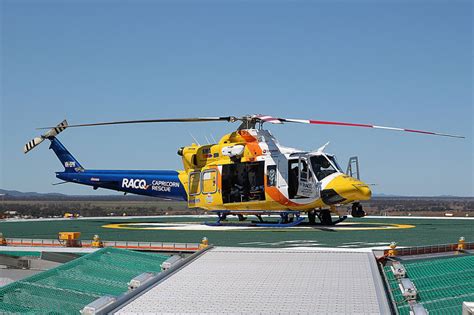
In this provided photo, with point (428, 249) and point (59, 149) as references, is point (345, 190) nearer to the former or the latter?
point (428, 249)

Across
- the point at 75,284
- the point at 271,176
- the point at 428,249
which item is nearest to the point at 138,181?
the point at 271,176

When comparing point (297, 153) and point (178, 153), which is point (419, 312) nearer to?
point (297, 153)

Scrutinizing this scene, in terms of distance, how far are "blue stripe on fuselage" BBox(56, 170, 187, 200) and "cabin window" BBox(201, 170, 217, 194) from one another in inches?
64.2

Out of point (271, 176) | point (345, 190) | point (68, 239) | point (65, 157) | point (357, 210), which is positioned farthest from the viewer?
point (65, 157)

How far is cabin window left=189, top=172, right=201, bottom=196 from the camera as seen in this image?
3042 centimetres

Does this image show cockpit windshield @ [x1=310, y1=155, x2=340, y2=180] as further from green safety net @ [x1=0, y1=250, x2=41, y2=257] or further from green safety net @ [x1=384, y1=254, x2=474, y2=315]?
green safety net @ [x1=0, y1=250, x2=41, y2=257]

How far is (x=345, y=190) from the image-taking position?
86.0ft

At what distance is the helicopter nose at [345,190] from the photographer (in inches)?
1028

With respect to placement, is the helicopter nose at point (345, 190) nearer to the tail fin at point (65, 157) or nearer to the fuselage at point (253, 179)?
the fuselage at point (253, 179)

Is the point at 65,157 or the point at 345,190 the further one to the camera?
the point at 65,157

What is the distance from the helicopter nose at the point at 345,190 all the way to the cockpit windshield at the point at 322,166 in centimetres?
67

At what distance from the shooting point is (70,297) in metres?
10.2

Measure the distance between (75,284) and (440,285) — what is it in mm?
6223

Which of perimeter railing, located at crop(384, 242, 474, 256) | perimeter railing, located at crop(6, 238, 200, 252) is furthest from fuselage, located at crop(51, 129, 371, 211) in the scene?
perimeter railing, located at crop(6, 238, 200, 252)
